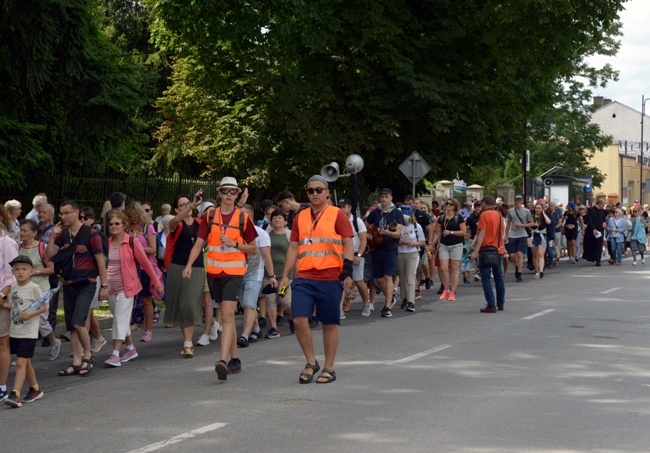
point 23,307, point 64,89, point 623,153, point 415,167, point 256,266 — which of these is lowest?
point 23,307

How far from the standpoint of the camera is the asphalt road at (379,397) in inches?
266

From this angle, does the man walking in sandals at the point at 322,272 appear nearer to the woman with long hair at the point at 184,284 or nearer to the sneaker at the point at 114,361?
the woman with long hair at the point at 184,284

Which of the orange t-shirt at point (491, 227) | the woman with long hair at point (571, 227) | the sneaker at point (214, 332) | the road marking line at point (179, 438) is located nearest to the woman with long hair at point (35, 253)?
the sneaker at point (214, 332)

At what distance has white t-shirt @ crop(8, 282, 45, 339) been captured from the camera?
28.5 feet

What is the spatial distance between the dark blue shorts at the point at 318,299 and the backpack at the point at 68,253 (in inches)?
99.7

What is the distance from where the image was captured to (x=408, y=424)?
7.22m

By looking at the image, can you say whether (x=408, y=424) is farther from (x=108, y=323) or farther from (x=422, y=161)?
(x=422, y=161)

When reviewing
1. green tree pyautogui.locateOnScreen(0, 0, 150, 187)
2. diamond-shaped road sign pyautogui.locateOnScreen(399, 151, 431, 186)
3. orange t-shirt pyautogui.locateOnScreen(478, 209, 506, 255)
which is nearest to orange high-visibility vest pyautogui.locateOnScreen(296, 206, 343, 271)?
orange t-shirt pyautogui.locateOnScreen(478, 209, 506, 255)

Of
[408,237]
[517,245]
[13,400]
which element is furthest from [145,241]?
[517,245]

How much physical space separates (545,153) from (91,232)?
181ft

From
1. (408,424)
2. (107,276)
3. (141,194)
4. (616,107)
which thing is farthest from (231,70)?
(616,107)

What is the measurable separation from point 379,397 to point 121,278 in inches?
148

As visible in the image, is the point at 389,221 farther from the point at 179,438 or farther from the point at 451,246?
the point at 179,438

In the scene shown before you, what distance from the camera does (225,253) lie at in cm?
989
